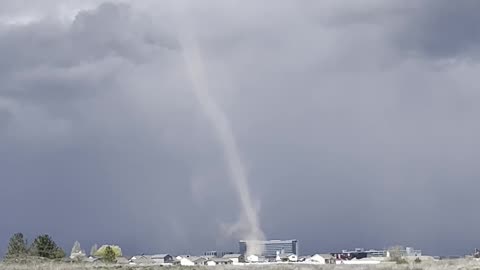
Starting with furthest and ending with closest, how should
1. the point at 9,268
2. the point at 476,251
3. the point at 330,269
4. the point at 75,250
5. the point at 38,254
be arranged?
the point at 75,250 < the point at 476,251 < the point at 38,254 < the point at 330,269 < the point at 9,268

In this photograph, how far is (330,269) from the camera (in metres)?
86.4

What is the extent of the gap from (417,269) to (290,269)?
43.8 ft

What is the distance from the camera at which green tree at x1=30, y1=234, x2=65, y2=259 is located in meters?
118

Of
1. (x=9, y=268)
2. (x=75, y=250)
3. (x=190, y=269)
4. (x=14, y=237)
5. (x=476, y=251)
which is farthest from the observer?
(x=75, y=250)

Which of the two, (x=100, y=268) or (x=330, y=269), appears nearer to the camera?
(x=100, y=268)

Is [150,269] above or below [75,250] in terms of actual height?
below

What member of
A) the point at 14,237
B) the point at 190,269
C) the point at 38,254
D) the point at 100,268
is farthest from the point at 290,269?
the point at 14,237

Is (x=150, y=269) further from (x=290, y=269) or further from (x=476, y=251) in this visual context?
(x=476, y=251)

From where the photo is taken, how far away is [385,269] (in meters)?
82.5

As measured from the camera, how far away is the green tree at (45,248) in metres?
118

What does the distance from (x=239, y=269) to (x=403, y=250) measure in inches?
3111

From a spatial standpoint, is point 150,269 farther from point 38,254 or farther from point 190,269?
point 38,254

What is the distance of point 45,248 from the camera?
397ft

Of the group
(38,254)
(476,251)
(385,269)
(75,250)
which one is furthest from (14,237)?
(476,251)
